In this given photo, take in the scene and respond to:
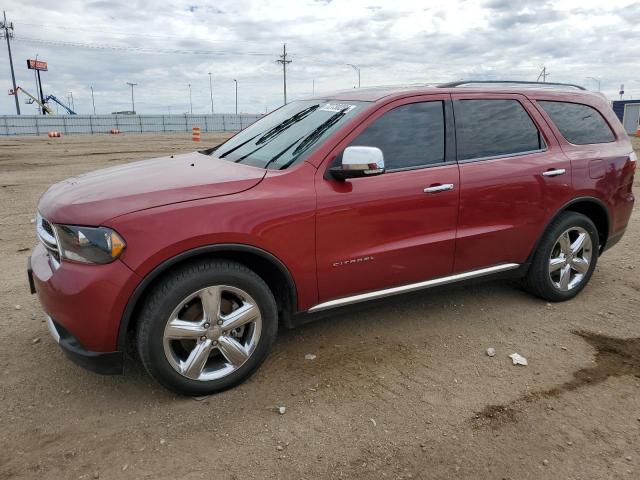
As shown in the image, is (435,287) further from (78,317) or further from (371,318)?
(78,317)

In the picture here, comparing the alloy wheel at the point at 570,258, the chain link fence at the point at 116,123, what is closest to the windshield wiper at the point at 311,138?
the alloy wheel at the point at 570,258

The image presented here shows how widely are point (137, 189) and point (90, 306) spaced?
2.29 ft

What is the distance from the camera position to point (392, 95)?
362cm

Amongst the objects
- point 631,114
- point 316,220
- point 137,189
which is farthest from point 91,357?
point 631,114

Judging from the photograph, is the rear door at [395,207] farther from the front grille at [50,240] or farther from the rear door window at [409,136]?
the front grille at [50,240]

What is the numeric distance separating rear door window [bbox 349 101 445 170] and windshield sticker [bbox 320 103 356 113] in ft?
0.82

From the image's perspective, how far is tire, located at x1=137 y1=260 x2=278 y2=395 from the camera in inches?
112

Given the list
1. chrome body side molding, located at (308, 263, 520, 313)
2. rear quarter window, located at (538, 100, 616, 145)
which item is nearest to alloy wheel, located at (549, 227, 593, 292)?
chrome body side molding, located at (308, 263, 520, 313)

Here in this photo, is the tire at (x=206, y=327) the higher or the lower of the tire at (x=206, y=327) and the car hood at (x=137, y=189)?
the lower

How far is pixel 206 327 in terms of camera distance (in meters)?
2.99

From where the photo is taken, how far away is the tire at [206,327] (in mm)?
2848

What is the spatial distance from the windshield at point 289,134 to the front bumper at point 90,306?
4.02ft

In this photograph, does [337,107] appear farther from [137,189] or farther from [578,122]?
[578,122]

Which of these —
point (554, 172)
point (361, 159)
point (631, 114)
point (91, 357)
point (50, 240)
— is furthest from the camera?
point (631, 114)
